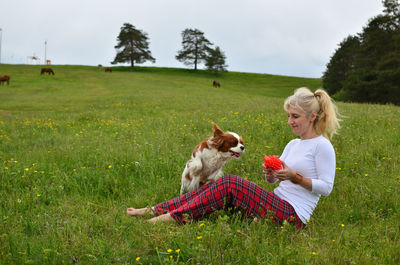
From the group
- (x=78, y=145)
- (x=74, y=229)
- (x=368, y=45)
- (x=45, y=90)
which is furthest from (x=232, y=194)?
(x=368, y=45)

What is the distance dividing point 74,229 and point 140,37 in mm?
73039

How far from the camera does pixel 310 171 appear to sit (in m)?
3.45

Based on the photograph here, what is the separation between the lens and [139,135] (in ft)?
26.3

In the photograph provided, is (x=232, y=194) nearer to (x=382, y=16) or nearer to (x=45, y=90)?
(x=45, y=90)

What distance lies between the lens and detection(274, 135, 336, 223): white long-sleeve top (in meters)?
3.31

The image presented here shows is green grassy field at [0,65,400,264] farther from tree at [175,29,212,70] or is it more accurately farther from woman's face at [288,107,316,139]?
tree at [175,29,212,70]

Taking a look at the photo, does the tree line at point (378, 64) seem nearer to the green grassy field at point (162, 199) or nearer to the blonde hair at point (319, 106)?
the green grassy field at point (162, 199)

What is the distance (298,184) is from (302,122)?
0.75 metres

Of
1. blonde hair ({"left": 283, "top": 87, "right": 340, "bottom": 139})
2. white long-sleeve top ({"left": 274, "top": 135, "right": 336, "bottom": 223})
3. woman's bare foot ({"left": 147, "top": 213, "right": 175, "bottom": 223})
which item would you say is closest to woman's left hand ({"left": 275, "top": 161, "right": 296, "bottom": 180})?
white long-sleeve top ({"left": 274, "top": 135, "right": 336, "bottom": 223})

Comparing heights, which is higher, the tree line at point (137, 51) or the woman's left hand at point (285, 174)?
the tree line at point (137, 51)

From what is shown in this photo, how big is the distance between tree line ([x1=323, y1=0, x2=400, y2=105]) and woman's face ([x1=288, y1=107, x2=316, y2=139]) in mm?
32142

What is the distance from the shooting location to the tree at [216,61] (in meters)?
70.7

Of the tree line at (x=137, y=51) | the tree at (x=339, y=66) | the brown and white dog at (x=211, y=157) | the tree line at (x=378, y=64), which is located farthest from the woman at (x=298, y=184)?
the tree line at (x=137, y=51)

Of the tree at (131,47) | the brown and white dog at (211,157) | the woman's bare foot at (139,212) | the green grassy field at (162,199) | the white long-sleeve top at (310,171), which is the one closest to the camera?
the green grassy field at (162,199)
